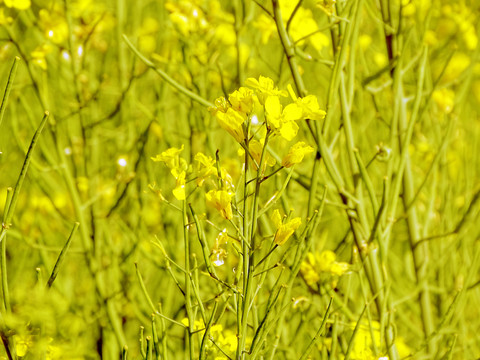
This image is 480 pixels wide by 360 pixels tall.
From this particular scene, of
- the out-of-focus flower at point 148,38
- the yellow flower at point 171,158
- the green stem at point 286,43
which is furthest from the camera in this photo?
the out-of-focus flower at point 148,38

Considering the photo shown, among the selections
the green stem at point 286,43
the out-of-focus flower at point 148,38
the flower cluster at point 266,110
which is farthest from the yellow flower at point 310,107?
the out-of-focus flower at point 148,38

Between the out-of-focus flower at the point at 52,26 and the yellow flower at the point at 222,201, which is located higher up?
the out-of-focus flower at the point at 52,26

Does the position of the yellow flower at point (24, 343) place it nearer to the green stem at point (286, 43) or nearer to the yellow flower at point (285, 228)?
the yellow flower at point (285, 228)

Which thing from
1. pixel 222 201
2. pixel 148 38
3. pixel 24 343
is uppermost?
pixel 148 38

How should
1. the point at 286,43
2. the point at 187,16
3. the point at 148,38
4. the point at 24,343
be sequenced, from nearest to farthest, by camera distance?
the point at 24,343, the point at 286,43, the point at 187,16, the point at 148,38

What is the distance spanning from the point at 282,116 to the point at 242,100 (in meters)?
0.06

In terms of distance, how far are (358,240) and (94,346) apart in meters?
0.96

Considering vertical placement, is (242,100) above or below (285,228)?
above

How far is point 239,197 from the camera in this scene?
149 cm

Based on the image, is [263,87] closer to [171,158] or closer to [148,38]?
[171,158]

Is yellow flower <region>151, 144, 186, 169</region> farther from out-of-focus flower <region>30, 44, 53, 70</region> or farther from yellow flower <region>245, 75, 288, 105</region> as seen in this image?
out-of-focus flower <region>30, 44, 53, 70</region>

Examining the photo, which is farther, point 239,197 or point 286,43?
point 239,197

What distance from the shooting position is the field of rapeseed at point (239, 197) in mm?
853

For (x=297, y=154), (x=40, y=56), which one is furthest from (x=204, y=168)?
(x=40, y=56)
